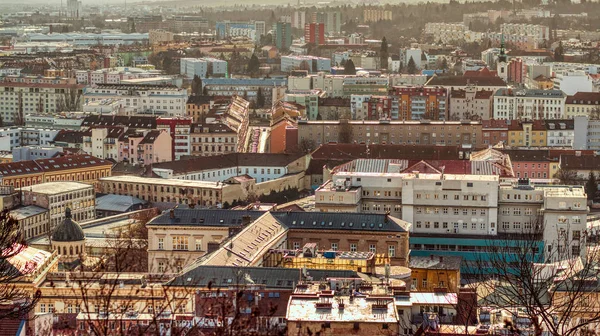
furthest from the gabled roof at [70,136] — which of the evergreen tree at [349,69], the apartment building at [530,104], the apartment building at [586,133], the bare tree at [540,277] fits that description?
the evergreen tree at [349,69]

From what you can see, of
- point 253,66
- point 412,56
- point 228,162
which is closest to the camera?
point 228,162

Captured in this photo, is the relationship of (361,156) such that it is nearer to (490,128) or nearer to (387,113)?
(490,128)

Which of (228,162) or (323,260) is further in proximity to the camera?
(228,162)

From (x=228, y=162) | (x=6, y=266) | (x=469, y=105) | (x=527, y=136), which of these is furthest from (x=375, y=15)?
(x=6, y=266)

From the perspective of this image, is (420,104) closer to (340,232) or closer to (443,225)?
(443,225)

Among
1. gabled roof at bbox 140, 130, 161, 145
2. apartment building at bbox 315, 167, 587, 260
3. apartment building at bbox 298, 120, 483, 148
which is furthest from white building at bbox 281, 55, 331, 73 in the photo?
apartment building at bbox 315, 167, 587, 260

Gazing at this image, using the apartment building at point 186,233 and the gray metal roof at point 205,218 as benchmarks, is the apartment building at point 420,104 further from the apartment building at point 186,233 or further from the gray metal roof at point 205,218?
the apartment building at point 186,233
